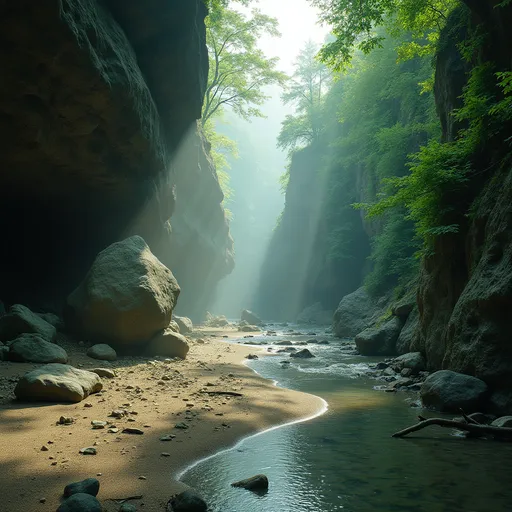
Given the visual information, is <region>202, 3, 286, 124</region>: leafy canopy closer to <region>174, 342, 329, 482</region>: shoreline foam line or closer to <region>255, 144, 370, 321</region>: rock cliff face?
<region>255, 144, 370, 321</region>: rock cliff face

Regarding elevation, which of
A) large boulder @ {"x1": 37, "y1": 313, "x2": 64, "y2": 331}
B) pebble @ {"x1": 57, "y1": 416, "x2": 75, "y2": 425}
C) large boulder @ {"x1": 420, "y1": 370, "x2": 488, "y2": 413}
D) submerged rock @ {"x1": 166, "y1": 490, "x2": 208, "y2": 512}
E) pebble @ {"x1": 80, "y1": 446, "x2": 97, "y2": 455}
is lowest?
submerged rock @ {"x1": 166, "y1": 490, "x2": 208, "y2": 512}

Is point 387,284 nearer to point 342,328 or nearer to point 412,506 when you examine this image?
point 342,328

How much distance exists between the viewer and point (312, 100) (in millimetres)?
46500

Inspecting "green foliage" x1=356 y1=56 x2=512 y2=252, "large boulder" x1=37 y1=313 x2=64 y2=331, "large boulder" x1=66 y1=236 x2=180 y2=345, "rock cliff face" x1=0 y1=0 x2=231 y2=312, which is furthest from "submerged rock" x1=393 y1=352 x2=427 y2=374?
"rock cliff face" x1=0 y1=0 x2=231 y2=312

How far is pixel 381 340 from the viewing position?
13391 millimetres

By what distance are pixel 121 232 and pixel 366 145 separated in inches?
848

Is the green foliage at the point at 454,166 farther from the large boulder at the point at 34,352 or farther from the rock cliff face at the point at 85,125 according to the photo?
the rock cliff face at the point at 85,125

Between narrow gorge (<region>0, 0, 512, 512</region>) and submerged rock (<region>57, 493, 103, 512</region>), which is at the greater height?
narrow gorge (<region>0, 0, 512, 512</region>)

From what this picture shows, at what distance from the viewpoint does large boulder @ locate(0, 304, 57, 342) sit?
838 centimetres

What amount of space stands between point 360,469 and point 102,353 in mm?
6498

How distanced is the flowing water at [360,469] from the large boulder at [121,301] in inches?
207

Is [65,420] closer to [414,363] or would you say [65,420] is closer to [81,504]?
[81,504]

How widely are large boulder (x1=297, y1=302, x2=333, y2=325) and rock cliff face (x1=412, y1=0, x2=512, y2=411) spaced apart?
26901mm

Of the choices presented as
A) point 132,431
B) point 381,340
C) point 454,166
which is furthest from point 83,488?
point 381,340
